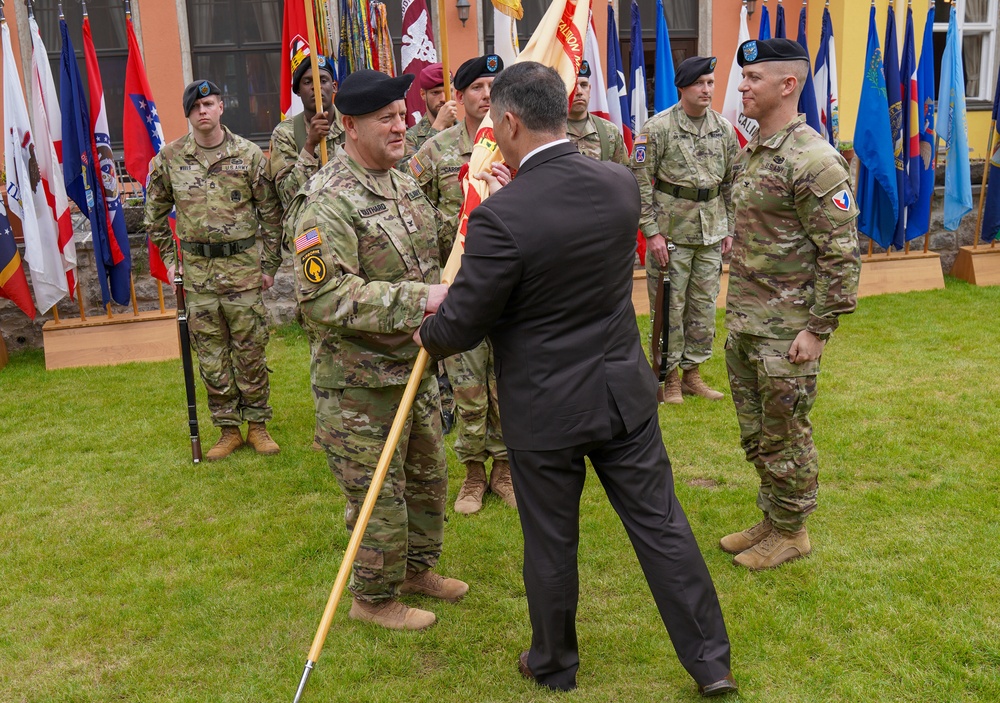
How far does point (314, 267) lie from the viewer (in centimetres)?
320

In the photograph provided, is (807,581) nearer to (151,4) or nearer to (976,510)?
(976,510)

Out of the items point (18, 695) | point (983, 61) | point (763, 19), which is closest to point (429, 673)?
point (18, 695)

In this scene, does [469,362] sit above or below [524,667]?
above

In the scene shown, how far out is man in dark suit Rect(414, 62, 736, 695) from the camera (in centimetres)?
279

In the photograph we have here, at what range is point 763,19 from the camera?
9.74 metres

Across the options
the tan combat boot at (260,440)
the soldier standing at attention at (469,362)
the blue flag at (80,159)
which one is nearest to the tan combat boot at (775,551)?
the soldier standing at attention at (469,362)

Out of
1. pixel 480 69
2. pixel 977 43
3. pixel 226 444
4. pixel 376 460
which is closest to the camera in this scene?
pixel 376 460

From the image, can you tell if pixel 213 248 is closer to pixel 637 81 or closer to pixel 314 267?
pixel 314 267

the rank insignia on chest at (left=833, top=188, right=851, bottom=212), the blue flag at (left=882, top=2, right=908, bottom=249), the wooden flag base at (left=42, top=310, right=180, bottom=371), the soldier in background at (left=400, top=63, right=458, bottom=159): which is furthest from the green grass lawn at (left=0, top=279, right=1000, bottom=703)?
the blue flag at (left=882, top=2, right=908, bottom=249)

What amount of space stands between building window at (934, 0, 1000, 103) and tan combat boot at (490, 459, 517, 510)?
11075 mm

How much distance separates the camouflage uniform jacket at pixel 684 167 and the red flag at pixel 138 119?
3.93m

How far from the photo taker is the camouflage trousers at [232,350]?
19.3 feet

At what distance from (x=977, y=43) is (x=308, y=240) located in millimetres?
13354

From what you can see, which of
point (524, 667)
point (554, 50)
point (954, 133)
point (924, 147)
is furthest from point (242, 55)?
point (524, 667)
